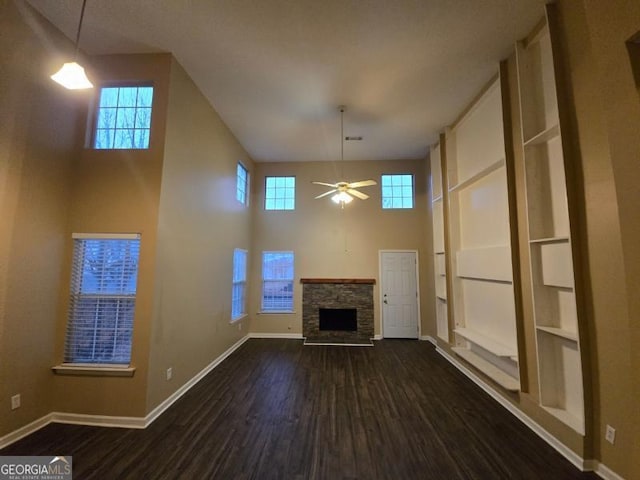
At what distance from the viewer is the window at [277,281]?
6621 mm

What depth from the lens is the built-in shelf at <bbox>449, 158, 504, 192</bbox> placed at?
12.1 ft

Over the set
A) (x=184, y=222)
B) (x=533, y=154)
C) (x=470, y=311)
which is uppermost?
(x=533, y=154)

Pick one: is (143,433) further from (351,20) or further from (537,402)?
(351,20)

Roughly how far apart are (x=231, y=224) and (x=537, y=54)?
200 inches

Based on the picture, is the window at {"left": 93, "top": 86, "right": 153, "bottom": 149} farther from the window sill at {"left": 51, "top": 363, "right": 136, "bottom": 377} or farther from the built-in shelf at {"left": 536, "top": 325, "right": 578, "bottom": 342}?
the built-in shelf at {"left": 536, "top": 325, "right": 578, "bottom": 342}

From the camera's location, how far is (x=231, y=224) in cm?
537

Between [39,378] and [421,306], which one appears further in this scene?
[421,306]

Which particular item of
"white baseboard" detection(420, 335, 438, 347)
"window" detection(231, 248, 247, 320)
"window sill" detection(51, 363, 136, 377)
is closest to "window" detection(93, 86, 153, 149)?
"window sill" detection(51, 363, 136, 377)

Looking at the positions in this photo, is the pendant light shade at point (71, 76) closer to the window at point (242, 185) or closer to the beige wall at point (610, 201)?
the beige wall at point (610, 201)

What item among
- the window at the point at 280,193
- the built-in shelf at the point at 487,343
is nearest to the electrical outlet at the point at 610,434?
the built-in shelf at the point at 487,343

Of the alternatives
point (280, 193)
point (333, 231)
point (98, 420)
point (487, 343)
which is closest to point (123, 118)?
point (98, 420)

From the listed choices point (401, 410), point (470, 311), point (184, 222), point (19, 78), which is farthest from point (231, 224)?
point (470, 311)

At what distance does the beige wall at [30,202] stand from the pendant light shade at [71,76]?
39.9 inches

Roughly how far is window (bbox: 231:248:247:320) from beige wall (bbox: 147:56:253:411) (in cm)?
35
